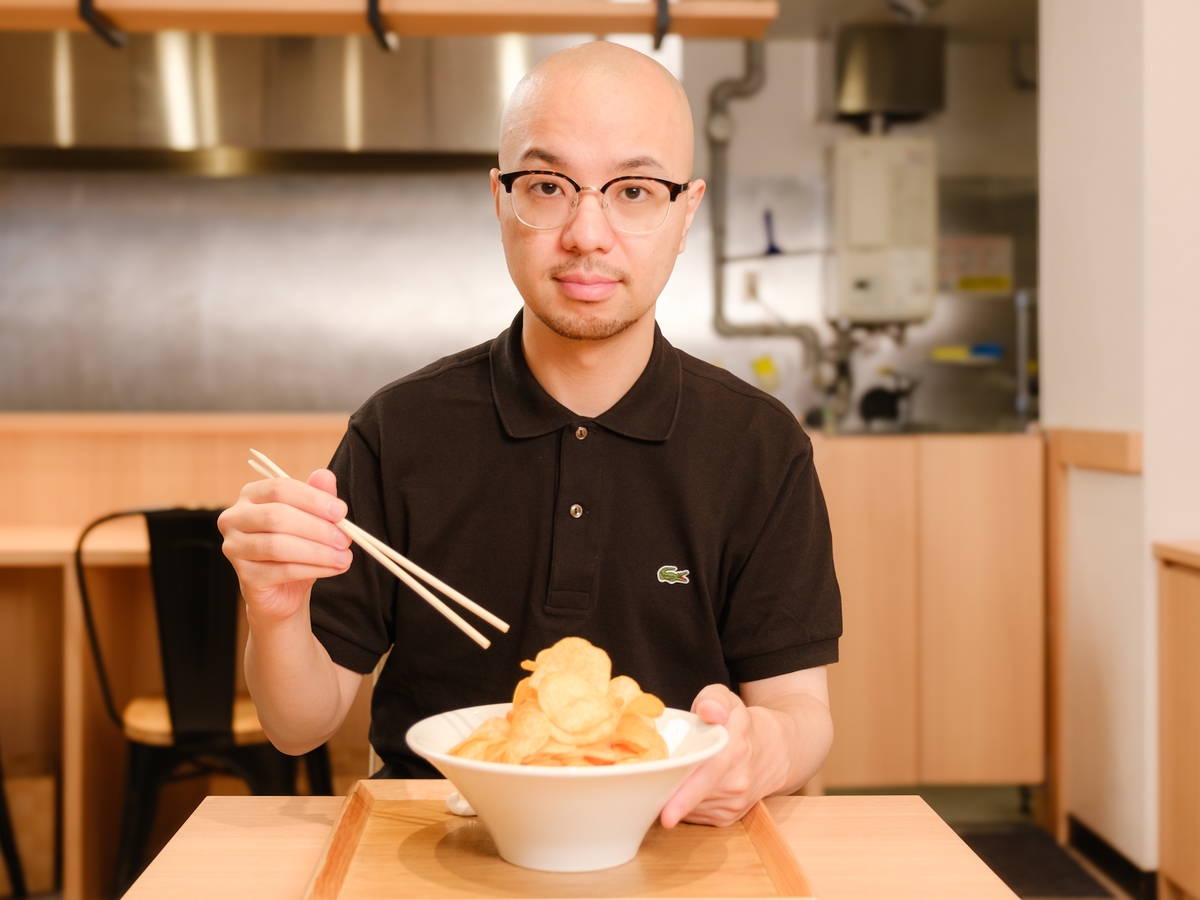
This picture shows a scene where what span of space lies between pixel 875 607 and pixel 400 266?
246 cm

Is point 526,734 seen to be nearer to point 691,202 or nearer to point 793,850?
point 793,850

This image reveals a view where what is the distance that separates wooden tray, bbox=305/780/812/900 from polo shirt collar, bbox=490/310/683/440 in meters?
0.47

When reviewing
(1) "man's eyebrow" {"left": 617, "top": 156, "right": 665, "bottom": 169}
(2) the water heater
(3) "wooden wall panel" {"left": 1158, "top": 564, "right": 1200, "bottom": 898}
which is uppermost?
(2) the water heater

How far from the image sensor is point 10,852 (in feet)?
8.08

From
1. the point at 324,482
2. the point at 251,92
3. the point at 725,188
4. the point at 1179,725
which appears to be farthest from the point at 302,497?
the point at 725,188

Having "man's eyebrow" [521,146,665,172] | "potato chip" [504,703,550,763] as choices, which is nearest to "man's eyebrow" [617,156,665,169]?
"man's eyebrow" [521,146,665,172]

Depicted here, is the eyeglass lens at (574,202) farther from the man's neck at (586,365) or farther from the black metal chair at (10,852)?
the black metal chair at (10,852)

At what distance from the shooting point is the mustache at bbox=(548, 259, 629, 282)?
1.10 meters

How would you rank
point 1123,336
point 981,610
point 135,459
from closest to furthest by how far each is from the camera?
point 1123,336 < point 135,459 < point 981,610

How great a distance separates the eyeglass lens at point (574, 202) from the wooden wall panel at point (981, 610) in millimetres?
2126

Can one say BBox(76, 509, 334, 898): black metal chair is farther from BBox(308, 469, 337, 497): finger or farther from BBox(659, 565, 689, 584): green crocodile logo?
BBox(308, 469, 337, 497): finger

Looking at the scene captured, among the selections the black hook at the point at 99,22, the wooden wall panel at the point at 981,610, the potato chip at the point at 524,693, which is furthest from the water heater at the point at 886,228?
the potato chip at the point at 524,693

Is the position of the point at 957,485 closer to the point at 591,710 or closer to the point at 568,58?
the point at 568,58

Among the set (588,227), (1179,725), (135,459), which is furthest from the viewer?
(135,459)
